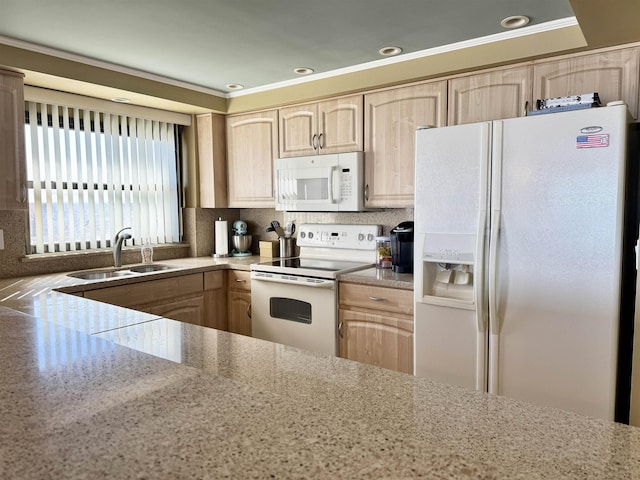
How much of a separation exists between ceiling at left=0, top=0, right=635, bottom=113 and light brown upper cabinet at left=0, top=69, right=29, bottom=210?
0.50ft

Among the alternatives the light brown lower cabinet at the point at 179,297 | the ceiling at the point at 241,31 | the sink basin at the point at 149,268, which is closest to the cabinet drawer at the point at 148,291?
the light brown lower cabinet at the point at 179,297

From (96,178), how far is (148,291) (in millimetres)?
996

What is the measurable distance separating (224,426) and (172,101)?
122 inches

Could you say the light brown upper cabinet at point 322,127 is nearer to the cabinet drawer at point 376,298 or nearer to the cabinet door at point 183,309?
the cabinet drawer at point 376,298

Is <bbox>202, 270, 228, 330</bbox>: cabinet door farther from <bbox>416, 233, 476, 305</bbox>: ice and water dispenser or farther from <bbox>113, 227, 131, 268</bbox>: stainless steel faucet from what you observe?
<bbox>416, 233, 476, 305</bbox>: ice and water dispenser

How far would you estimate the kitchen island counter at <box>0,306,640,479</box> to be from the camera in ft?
2.07

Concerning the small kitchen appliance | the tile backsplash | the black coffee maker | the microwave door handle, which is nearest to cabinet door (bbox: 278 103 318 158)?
the microwave door handle

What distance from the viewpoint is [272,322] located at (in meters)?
3.21

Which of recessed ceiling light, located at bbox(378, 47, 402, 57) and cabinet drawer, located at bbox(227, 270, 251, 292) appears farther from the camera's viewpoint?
cabinet drawer, located at bbox(227, 270, 251, 292)

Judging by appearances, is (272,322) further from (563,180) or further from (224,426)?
(224,426)

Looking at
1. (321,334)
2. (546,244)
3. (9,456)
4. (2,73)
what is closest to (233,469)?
(9,456)

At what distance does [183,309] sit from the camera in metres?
3.25

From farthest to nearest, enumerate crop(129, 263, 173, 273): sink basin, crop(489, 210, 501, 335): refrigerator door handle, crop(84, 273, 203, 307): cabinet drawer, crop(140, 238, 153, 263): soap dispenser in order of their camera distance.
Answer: crop(140, 238, 153, 263): soap dispenser < crop(129, 263, 173, 273): sink basin < crop(84, 273, 203, 307): cabinet drawer < crop(489, 210, 501, 335): refrigerator door handle

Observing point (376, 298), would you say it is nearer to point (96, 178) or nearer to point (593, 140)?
point (593, 140)
